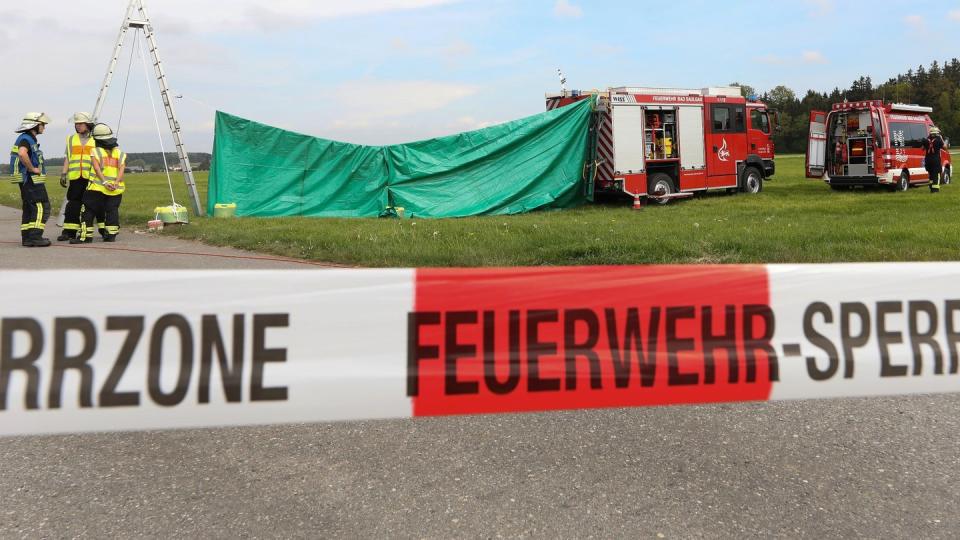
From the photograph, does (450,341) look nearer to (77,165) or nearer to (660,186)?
(77,165)

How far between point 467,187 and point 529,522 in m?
14.3

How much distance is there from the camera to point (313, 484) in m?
2.99

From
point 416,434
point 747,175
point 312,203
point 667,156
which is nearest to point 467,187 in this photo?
point 312,203

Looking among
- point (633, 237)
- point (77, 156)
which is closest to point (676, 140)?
point (633, 237)

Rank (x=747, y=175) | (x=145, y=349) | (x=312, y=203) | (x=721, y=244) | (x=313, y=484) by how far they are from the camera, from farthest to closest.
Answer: (x=747, y=175), (x=312, y=203), (x=721, y=244), (x=313, y=484), (x=145, y=349)

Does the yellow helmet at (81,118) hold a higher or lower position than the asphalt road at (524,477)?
higher

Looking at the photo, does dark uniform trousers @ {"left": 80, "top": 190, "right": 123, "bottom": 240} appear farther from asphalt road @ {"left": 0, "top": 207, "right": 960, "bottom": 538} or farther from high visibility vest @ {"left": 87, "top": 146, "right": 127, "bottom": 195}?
asphalt road @ {"left": 0, "top": 207, "right": 960, "bottom": 538}

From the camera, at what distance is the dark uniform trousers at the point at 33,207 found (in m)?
10.6

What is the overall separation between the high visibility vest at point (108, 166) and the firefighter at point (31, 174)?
0.68 m

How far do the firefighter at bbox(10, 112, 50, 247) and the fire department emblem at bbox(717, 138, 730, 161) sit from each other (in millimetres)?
15088

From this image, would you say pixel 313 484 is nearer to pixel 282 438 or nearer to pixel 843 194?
pixel 282 438

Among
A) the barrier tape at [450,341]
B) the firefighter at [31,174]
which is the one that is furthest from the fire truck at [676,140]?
the barrier tape at [450,341]

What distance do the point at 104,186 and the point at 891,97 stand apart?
445ft

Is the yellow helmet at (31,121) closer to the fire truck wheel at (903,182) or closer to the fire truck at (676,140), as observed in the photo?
the fire truck at (676,140)
